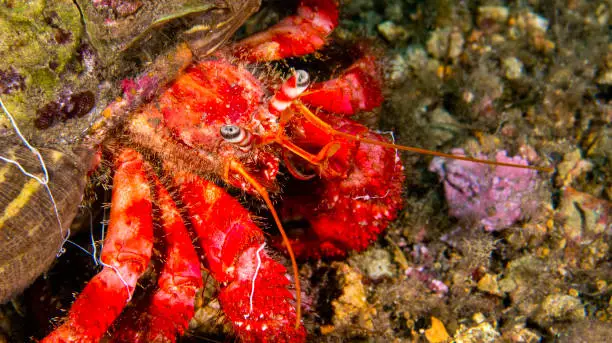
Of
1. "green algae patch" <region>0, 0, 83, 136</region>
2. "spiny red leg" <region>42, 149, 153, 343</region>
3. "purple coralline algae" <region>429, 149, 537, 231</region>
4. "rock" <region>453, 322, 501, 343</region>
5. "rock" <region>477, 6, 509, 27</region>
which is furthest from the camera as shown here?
"rock" <region>477, 6, 509, 27</region>

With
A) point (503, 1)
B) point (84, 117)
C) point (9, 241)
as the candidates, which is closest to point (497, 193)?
point (503, 1)

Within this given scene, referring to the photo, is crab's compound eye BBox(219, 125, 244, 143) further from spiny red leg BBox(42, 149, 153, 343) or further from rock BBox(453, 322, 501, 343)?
rock BBox(453, 322, 501, 343)

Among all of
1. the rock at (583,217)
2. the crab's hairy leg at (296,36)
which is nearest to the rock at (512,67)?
the rock at (583,217)

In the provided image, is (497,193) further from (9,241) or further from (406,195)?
Result: (9,241)

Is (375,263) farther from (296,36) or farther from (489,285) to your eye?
(296,36)

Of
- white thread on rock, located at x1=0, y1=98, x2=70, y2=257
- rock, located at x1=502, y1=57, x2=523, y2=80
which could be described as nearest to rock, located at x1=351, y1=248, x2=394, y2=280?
white thread on rock, located at x1=0, y1=98, x2=70, y2=257

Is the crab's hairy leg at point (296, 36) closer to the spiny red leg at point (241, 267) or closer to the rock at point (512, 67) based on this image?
the spiny red leg at point (241, 267)
